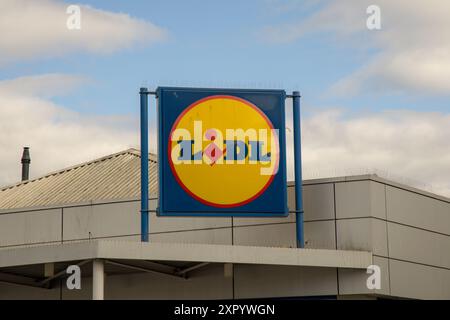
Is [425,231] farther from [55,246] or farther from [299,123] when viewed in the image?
[55,246]

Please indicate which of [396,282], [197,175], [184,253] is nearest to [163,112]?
[197,175]

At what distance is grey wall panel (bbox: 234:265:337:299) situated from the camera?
3491 centimetres

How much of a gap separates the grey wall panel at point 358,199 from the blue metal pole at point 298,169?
1.13 meters

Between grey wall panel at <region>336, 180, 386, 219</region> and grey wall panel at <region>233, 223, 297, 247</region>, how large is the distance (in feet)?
5.34

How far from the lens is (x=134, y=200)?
1483 inches

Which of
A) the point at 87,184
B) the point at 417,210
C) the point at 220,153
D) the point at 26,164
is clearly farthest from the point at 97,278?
the point at 26,164

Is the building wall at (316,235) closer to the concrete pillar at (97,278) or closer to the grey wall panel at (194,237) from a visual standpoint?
the grey wall panel at (194,237)

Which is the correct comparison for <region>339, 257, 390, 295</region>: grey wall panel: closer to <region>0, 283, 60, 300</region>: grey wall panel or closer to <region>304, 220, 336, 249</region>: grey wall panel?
<region>304, 220, 336, 249</region>: grey wall panel

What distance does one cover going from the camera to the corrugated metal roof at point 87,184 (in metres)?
41.5

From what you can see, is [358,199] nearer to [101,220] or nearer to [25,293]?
[101,220]

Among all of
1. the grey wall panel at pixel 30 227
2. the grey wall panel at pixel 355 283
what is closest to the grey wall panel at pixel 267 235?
the grey wall panel at pixel 355 283
